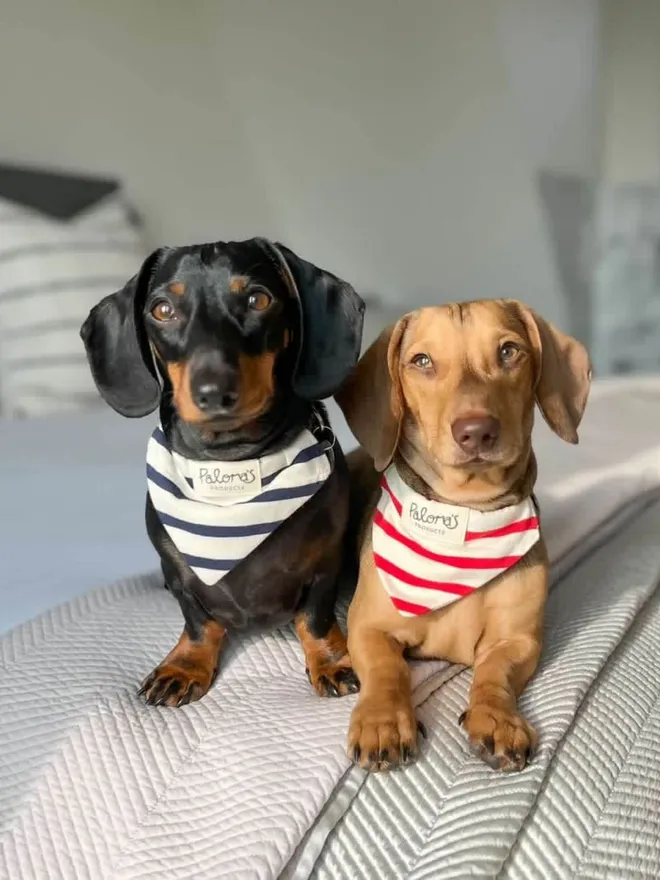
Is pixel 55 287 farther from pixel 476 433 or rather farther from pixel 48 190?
pixel 476 433

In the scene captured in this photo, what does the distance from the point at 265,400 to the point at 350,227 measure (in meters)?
2.88

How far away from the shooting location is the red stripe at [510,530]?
3.84 ft

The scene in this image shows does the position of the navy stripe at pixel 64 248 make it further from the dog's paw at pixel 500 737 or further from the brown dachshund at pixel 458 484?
the dog's paw at pixel 500 737

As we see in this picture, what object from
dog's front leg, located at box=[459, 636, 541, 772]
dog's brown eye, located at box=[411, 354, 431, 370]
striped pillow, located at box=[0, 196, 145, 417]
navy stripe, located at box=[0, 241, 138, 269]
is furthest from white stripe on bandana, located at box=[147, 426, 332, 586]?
navy stripe, located at box=[0, 241, 138, 269]

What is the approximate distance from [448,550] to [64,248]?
2069 millimetres

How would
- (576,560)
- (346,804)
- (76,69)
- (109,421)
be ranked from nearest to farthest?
1. (346,804)
2. (576,560)
3. (109,421)
4. (76,69)

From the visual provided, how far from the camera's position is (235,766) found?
897 millimetres

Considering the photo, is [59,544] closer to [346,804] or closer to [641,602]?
[346,804]

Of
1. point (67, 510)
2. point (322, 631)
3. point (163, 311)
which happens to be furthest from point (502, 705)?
point (67, 510)

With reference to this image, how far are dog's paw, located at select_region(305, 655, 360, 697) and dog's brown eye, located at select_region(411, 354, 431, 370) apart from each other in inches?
17.3

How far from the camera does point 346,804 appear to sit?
855 millimetres

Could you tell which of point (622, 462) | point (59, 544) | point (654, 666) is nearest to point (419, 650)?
point (654, 666)

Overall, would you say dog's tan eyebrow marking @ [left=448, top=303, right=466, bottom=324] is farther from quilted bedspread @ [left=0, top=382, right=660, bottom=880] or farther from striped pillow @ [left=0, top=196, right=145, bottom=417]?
striped pillow @ [left=0, top=196, right=145, bottom=417]

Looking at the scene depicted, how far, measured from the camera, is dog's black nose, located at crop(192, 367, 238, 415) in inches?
41.3
